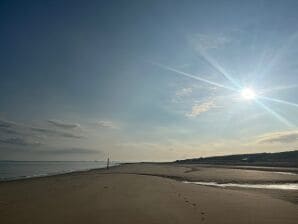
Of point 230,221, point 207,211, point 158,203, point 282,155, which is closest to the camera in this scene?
point 230,221

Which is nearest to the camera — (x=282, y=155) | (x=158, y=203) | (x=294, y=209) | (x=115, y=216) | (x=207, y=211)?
(x=115, y=216)

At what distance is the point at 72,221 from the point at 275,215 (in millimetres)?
7566

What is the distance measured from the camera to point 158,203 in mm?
14984

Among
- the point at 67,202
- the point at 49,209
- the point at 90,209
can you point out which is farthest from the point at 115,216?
the point at 67,202

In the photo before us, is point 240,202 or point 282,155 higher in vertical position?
point 282,155

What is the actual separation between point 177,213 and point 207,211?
132 cm

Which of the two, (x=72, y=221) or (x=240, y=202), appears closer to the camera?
(x=72, y=221)

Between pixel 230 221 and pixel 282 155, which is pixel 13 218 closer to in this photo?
pixel 230 221

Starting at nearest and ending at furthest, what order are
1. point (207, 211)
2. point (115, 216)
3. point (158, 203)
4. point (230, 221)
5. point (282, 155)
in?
point (230, 221) → point (115, 216) → point (207, 211) → point (158, 203) → point (282, 155)

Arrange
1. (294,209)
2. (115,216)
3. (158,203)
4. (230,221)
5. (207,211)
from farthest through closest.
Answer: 1. (158,203)
2. (294,209)
3. (207,211)
4. (115,216)
5. (230,221)

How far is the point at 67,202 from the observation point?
15.7 metres

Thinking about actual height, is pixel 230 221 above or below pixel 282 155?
below

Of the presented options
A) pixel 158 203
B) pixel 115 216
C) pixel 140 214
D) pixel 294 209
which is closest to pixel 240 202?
pixel 294 209

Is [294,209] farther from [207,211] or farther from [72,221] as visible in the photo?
[72,221]
